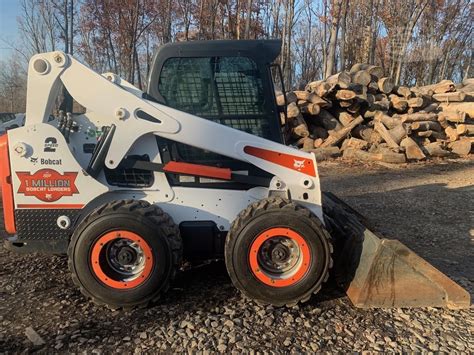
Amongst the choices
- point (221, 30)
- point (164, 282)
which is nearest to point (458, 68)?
point (221, 30)

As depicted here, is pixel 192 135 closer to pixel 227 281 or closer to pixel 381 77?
pixel 227 281

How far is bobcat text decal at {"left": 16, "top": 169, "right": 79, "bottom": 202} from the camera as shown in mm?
3773

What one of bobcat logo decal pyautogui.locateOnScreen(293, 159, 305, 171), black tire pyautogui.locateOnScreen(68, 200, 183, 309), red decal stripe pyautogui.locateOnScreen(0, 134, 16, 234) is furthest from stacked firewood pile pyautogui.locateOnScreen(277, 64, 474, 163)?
red decal stripe pyautogui.locateOnScreen(0, 134, 16, 234)

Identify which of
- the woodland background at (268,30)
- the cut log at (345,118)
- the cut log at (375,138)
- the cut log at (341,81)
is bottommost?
the cut log at (375,138)

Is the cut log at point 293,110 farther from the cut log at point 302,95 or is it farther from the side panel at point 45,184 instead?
the side panel at point 45,184

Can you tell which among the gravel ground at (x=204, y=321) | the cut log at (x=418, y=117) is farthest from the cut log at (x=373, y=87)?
the gravel ground at (x=204, y=321)

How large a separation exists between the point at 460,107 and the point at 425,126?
6.91 ft

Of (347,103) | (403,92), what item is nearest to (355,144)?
(347,103)

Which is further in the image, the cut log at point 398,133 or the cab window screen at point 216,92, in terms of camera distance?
the cut log at point 398,133

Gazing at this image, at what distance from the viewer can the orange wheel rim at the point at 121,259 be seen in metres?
3.56

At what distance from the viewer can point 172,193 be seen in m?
3.96

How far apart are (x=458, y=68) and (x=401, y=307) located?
160 feet

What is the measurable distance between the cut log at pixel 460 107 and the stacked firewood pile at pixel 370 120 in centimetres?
3

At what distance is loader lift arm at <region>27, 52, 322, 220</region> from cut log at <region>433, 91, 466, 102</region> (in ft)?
40.9
